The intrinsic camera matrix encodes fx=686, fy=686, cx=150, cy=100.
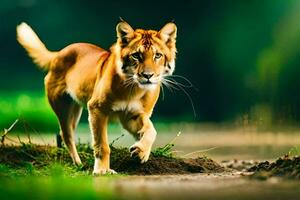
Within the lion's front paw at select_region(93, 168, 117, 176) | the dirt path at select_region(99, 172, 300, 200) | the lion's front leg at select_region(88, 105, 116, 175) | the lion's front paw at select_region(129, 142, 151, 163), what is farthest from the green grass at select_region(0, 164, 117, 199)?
the lion's front leg at select_region(88, 105, 116, 175)

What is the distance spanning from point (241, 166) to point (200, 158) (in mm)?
659

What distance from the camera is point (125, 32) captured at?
21.1 feet

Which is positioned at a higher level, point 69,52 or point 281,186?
point 69,52

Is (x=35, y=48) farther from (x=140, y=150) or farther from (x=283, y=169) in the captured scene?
(x=283, y=169)

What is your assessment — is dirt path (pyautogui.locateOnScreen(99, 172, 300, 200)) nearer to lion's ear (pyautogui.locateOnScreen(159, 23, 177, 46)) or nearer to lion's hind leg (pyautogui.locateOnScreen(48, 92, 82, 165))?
lion's ear (pyautogui.locateOnScreen(159, 23, 177, 46))

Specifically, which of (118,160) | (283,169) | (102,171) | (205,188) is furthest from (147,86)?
(205,188)

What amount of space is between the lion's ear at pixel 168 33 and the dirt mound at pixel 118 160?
1.16 meters

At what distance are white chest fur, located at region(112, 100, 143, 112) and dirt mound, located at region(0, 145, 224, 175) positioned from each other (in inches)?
19.0

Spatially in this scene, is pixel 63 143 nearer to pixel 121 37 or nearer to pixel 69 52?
pixel 69 52

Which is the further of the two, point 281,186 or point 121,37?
point 121,37

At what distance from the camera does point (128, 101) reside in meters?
6.45

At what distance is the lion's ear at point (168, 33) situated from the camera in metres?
6.49

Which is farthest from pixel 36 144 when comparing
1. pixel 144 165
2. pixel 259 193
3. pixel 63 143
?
pixel 259 193

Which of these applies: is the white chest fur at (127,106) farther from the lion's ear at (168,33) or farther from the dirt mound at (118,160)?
the lion's ear at (168,33)
